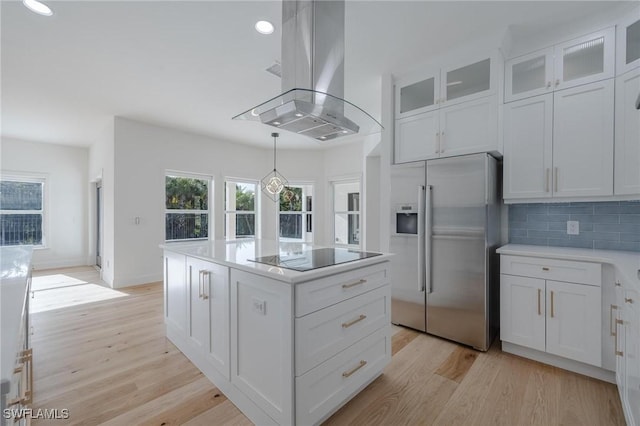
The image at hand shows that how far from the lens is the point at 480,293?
8.00ft

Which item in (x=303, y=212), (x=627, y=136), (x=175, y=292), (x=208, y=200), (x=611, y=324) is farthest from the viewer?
(x=303, y=212)

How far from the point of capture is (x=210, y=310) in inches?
77.7

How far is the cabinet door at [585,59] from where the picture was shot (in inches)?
86.4

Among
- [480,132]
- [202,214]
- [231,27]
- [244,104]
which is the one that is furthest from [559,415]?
[202,214]

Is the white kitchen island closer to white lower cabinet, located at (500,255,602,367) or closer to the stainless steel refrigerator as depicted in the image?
the stainless steel refrigerator

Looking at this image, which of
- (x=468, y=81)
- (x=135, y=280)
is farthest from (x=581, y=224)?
(x=135, y=280)

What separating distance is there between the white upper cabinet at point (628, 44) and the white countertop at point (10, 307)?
Result: 3514mm

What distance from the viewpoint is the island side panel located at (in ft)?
4.66

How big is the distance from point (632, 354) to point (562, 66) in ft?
7.19

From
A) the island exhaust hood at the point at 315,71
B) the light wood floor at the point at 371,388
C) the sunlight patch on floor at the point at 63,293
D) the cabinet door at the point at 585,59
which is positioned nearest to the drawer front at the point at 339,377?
the light wood floor at the point at 371,388

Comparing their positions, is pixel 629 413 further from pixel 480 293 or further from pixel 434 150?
pixel 434 150

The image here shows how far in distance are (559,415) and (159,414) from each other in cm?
240

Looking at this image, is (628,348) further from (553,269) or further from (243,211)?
(243,211)

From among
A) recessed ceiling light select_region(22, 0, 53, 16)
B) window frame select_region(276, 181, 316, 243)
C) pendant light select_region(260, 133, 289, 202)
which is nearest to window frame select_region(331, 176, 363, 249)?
window frame select_region(276, 181, 316, 243)
